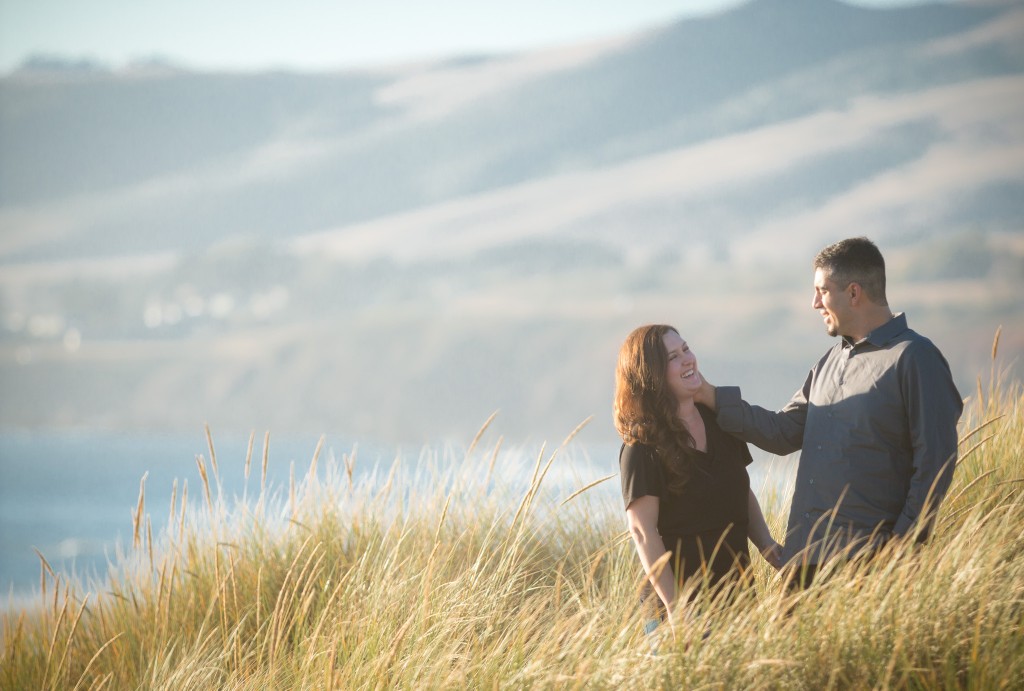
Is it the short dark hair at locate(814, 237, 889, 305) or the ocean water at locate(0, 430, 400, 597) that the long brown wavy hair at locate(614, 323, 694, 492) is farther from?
the ocean water at locate(0, 430, 400, 597)

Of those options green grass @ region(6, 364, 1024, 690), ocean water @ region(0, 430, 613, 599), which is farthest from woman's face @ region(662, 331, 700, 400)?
ocean water @ region(0, 430, 613, 599)

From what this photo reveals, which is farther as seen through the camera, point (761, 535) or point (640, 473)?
point (761, 535)

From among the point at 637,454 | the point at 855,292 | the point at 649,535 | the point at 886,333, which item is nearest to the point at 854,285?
the point at 855,292

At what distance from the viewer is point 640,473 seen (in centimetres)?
267

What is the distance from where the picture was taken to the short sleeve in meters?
2.67

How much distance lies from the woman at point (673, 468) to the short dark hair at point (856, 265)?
1.42 ft

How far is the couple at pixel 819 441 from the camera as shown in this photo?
8.50 feet

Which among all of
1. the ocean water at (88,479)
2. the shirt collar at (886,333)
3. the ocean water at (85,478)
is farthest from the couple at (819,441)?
the ocean water at (85,478)

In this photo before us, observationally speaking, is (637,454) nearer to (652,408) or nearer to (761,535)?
(652,408)

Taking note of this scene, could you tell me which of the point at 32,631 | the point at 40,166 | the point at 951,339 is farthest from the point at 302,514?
the point at 40,166

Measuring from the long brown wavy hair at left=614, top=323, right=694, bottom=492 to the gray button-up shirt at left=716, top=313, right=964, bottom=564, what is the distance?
174mm

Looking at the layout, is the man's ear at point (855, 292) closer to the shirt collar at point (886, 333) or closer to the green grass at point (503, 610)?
the shirt collar at point (886, 333)

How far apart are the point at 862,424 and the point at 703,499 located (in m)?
0.45

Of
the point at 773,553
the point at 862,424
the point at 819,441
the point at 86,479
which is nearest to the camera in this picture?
the point at 862,424
